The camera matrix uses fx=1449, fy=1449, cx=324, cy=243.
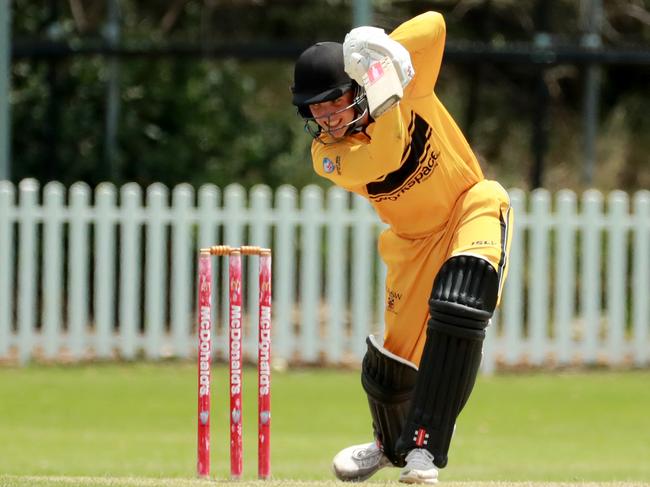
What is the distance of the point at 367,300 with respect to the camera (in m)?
11.7

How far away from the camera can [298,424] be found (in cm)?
986

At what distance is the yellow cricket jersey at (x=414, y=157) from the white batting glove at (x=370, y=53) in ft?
0.59

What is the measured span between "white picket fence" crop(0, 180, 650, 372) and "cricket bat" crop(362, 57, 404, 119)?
6.31m

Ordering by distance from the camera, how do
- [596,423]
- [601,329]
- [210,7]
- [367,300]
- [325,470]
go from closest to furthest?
[325,470] → [596,423] → [367,300] → [601,329] → [210,7]

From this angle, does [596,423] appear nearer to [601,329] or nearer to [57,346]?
[601,329]

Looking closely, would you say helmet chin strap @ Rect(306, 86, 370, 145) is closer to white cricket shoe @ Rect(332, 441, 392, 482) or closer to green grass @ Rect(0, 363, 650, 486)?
white cricket shoe @ Rect(332, 441, 392, 482)

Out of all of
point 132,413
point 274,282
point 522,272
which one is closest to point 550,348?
point 522,272

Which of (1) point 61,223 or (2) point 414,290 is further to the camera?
(1) point 61,223

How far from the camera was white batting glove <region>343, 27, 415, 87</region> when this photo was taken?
5.28 metres

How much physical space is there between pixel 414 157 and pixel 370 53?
55 centimetres

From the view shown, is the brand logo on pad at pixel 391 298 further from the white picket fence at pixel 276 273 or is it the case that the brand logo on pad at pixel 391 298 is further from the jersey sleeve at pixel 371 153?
the white picket fence at pixel 276 273

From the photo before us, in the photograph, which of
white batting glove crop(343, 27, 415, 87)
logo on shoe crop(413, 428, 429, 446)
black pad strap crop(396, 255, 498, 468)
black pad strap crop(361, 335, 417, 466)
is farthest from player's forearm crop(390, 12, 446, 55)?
logo on shoe crop(413, 428, 429, 446)

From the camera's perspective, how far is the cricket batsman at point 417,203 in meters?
5.40

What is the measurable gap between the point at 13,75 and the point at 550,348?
701 cm
